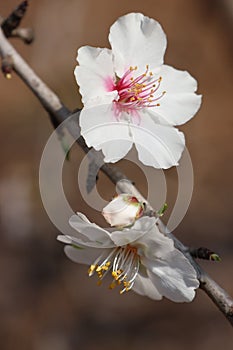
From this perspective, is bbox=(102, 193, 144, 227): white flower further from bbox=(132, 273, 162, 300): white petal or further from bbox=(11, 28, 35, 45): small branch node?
bbox=(11, 28, 35, 45): small branch node

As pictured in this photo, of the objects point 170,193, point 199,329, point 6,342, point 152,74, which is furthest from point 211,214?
point 152,74

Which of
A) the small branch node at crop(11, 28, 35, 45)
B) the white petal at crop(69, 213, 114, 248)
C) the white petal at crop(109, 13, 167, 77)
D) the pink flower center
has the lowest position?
the white petal at crop(69, 213, 114, 248)

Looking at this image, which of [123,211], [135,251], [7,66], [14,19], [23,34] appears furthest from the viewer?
[23,34]

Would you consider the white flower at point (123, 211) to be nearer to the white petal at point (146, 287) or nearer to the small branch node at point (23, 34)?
the white petal at point (146, 287)

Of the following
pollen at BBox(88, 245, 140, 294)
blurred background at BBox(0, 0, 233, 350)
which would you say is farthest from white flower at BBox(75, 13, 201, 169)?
blurred background at BBox(0, 0, 233, 350)

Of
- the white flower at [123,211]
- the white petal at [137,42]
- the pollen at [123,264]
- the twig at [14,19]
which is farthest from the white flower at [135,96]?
the twig at [14,19]

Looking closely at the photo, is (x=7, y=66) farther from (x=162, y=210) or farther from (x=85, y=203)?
(x=85, y=203)

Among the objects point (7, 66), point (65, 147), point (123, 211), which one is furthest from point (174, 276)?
point (7, 66)
